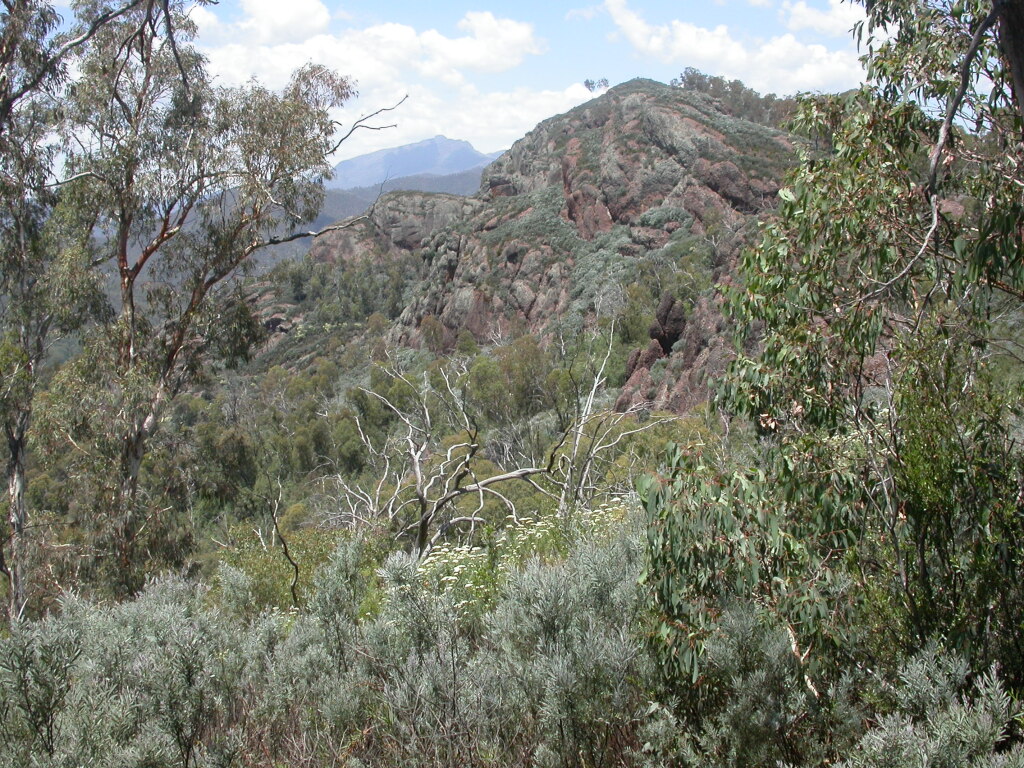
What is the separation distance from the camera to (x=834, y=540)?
9.40ft

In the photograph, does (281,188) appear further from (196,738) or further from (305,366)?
(305,366)

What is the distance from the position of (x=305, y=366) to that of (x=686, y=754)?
181ft

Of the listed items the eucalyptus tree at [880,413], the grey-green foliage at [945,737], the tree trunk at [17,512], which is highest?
the eucalyptus tree at [880,413]

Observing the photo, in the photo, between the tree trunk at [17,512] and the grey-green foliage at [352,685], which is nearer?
the grey-green foliage at [352,685]

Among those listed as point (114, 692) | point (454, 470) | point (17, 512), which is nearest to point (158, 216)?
point (17, 512)

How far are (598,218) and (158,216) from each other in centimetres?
4484

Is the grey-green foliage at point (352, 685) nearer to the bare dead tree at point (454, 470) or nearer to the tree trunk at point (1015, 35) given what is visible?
the bare dead tree at point (454, 470)

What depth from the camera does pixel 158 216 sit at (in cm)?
1095

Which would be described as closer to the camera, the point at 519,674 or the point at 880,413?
the point at 519,674

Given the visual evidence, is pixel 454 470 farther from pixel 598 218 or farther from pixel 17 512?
pixel 598 218

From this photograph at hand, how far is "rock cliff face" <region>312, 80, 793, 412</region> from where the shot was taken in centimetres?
4447

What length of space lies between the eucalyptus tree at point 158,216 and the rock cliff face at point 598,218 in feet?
83.7

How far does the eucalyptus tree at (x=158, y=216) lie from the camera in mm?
9977

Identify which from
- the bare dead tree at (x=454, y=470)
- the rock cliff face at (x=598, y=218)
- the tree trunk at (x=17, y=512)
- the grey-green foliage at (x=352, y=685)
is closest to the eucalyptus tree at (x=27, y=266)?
the tree trunk at (x=17, y=512)
